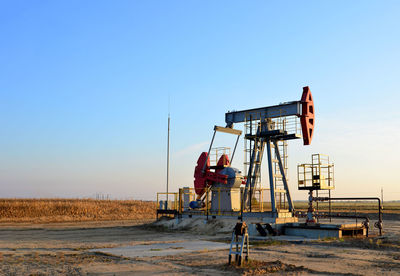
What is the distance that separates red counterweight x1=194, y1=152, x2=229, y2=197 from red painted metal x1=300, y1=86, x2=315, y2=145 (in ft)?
16.2

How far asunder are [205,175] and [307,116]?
256 inches

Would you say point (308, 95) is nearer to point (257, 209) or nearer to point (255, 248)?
point (257, 209)

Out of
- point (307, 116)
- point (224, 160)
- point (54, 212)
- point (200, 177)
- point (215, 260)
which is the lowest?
point (54, 212)

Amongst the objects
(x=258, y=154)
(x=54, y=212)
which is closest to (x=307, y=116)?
(x=258, y=154)

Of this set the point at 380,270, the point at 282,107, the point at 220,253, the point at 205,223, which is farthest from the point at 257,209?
the point at 380,270

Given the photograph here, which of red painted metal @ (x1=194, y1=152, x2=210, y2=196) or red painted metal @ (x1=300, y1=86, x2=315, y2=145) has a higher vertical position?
red painted metal @ (x1=300, y1=86, x2=315, y2=145)

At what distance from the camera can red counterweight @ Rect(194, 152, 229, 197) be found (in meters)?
22.2

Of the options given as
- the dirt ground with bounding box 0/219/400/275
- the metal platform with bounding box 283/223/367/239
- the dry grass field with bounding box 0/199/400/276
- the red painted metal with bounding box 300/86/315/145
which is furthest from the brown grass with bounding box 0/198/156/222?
the red painted metal with bounding box 300/86/315/145

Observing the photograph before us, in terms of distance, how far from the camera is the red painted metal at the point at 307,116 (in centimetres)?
1939

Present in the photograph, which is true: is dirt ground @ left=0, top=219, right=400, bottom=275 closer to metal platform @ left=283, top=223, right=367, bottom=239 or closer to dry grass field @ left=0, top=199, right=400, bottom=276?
dry grass field @ left=0, top=199, right=400, bottom=276

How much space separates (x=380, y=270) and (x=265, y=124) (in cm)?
1207

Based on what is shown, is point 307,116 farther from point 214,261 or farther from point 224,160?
point 214,261

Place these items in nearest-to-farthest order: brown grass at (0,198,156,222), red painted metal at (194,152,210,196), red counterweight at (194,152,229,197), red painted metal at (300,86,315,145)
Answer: red painted metal at (300,86,315,145), red counterweight at (194,152,229,197), red painted metal at (194,152,210,196), brown grass at (0,198,156,222)

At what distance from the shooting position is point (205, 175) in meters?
22.5
